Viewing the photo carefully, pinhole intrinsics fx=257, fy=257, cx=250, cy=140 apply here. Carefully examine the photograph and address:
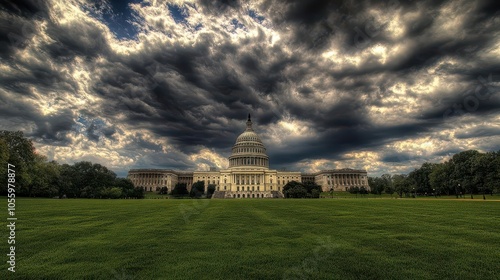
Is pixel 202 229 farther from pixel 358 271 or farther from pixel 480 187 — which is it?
pixel 480 187

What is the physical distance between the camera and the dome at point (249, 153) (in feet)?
524

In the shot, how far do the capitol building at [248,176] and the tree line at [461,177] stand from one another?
199 feet

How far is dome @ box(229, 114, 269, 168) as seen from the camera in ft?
524

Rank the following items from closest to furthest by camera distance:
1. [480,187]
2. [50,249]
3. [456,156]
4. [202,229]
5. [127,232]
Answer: [50,249] → [127,232] → [202,229] → [480,187] → [456,156]

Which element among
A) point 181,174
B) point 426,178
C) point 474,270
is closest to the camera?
point 474,270

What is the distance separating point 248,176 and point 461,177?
9603cm

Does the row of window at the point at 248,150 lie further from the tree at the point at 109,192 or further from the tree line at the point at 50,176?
the tree at the point at 109,192

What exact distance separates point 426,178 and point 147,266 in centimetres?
11635

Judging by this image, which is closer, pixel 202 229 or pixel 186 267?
pixel 186 267

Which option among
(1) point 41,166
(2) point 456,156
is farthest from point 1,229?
(2) point 456,156

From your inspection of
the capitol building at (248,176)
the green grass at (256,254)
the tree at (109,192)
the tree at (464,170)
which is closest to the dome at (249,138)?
the capitol building at (248,176)

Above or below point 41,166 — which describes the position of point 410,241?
below

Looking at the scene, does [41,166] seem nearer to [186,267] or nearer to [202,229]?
[202,229]

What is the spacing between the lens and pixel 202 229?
1268cm
